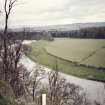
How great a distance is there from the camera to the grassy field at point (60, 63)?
13.6 feet

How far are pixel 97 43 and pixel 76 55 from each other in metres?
0.40

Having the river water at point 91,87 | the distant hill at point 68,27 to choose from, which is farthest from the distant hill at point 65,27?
the river water at point 91,87

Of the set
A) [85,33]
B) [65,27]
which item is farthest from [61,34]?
[85,33]

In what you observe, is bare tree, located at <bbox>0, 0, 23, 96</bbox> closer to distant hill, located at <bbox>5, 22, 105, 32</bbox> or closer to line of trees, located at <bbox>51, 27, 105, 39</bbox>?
distant hill, located at <bbox>5, 22, 105, 32</bbox>

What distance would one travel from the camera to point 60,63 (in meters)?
4.31

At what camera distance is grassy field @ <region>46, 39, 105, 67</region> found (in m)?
4.16

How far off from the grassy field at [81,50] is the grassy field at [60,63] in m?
0.07

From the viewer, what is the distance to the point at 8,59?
4.54 metres

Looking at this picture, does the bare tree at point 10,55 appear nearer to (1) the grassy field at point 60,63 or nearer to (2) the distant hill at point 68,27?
(1) the grassy field at point 60,63

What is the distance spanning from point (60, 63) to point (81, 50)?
419mm

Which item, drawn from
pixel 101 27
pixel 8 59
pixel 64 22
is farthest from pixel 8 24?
pixel 101 27

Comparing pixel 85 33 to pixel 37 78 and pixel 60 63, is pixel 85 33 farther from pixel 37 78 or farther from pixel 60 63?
pixel 37 78

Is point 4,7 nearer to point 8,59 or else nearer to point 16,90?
point 8,59

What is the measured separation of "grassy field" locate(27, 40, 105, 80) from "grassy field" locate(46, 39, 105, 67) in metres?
0.07
